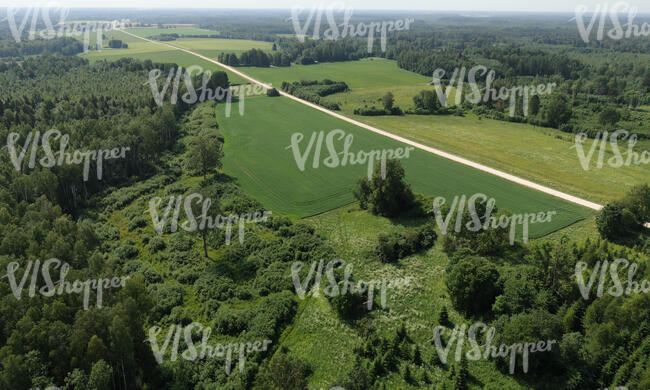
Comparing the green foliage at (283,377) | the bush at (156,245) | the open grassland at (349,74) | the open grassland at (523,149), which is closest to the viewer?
the green foliage at (283,377)

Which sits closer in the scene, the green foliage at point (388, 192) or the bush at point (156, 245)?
the bush at point (156, 245)

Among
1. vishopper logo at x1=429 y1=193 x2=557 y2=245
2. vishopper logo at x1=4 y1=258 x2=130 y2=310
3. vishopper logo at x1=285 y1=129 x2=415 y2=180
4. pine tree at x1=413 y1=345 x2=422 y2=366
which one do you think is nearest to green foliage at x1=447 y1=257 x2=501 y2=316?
pine tree at x1=413 y1=345 x2=422 y2=366

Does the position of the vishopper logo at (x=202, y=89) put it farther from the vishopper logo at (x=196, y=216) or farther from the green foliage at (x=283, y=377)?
the green foliage at (x=283, y=377)

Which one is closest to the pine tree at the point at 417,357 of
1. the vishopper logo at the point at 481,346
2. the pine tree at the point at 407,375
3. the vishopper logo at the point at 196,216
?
the pine tree at the point at 407,375

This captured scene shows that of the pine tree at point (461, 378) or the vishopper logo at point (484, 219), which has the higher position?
the vishopper logo at point (484, 219)

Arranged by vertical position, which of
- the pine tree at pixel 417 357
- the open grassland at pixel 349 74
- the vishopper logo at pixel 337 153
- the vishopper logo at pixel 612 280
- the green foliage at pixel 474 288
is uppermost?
the open grassland at pixel 349 74

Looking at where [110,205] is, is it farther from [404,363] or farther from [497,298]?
[497,298]

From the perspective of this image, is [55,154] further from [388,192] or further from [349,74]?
[349,74]

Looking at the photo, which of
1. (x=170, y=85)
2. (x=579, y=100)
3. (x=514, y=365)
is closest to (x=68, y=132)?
(x=170, y=85)
